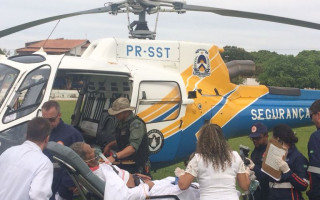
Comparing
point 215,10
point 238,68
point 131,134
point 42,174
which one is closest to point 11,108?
point 131,134

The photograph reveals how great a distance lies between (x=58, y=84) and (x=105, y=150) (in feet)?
5.20

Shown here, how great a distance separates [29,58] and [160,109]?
211 centimetres

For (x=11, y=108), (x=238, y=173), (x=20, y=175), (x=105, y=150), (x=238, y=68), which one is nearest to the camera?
(x=20, y=175)

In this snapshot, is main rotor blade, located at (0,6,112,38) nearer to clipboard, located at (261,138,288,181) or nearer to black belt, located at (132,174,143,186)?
black belt, located at (132,174,143,186)

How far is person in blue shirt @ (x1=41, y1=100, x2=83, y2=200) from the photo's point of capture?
4.62 metres

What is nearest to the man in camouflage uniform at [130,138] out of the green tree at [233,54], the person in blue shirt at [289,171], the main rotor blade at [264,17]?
the person in blue shirt at [289,171]

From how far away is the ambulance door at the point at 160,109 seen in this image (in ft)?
21.1

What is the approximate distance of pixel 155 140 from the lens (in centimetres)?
649

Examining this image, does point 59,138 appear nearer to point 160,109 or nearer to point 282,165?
point 160,109

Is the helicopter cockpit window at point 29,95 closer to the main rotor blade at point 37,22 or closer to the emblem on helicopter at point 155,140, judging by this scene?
the main rotor blade at point 37,22

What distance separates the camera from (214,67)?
755 cm

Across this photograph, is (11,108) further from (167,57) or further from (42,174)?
(167,57)

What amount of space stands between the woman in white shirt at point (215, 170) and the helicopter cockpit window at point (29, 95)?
2505 mm

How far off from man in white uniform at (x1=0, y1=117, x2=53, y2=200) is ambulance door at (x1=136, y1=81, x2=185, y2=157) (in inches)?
122
